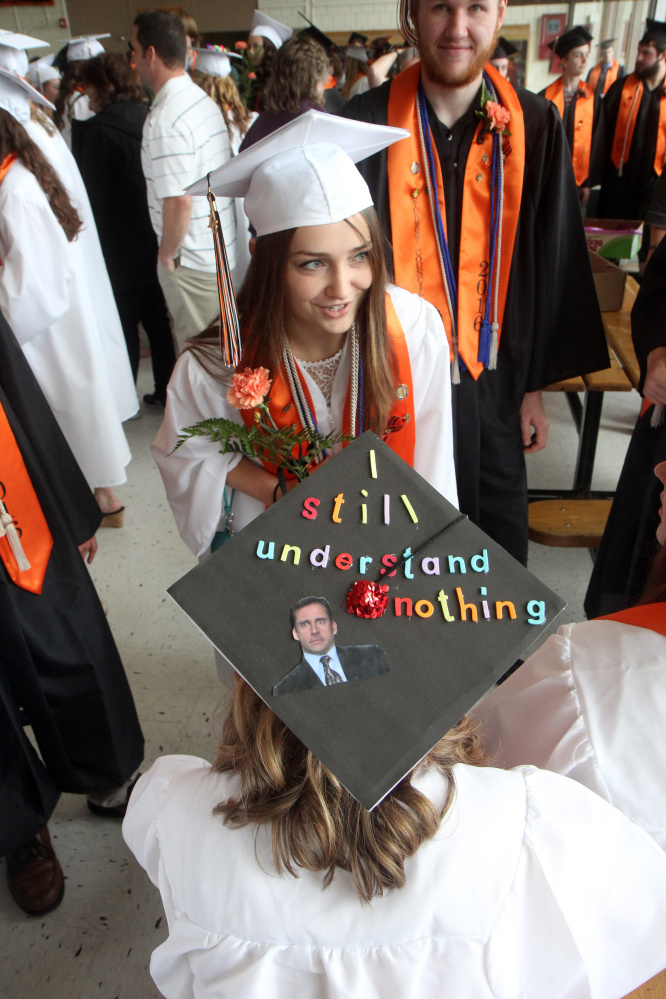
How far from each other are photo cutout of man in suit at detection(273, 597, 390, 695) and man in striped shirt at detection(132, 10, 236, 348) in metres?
2.57

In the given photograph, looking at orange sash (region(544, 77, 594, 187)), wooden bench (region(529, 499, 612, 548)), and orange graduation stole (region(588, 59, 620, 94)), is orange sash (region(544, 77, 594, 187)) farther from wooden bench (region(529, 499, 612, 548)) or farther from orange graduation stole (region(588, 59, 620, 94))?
wooden bench (region(529, 499, 612, 548))

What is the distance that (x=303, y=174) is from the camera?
3.98 feet

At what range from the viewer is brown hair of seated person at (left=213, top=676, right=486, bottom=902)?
763 mm

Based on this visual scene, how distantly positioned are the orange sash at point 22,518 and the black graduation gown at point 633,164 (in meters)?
5.49

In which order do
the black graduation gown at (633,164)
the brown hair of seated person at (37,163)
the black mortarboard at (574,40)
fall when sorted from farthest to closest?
the black graduation gown at (633,164) → the black mortarboard at (574,40) → the brown hair of seated person at (37,163)

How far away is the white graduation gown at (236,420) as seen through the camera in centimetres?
144

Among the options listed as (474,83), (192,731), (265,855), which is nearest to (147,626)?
(192,731)

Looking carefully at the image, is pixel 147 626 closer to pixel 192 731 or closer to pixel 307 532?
pixel 192 731

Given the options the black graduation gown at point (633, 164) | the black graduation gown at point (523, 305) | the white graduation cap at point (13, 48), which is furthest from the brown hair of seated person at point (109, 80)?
the black graduation gown at point (633, 164)

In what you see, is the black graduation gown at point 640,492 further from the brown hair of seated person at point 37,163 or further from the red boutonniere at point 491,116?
the brown hair of seated person at point 37,163

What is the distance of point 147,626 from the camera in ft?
7.96

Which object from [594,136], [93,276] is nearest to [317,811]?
[93,276]

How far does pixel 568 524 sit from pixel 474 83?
5.14 feet

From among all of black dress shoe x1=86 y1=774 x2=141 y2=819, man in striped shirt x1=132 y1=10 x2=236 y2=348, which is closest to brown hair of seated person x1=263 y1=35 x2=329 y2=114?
man in striped shirt x1=132 y1=10 x2=236 y2=348
